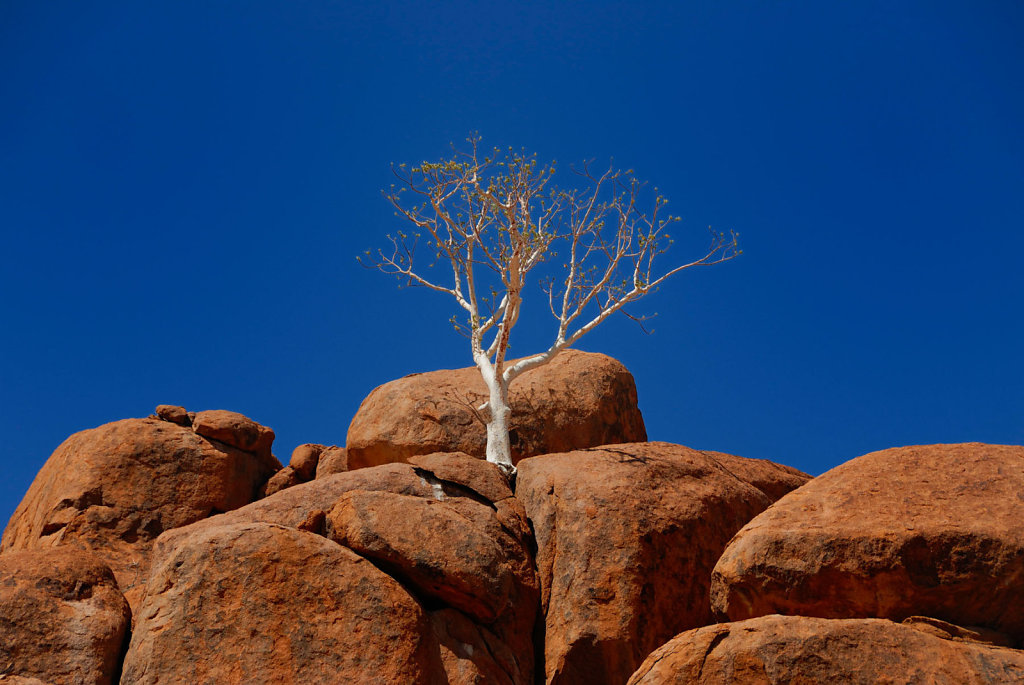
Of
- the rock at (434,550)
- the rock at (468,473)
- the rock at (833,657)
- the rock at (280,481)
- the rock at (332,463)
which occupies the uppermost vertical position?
the rock at (332,463)

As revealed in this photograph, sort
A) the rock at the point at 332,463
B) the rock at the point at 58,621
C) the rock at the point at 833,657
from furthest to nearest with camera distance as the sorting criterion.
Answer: the rock at the point at 332,463 < the rock at the point at 58,621 < the rock at the point at 833,657

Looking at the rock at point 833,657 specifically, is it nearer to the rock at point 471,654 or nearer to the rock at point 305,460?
the rock at point 471,654

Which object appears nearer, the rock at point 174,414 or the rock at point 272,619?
the rock at point 272,619

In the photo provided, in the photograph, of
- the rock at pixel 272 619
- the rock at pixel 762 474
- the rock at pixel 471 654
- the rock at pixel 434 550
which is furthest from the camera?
the rock at pixel 762 474

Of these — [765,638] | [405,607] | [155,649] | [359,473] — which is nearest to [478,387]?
[359,473]

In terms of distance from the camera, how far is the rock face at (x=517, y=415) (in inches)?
760

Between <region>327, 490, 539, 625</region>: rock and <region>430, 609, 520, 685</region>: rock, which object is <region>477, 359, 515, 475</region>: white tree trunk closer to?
<region>327, 490, 539, 625</region>: rock

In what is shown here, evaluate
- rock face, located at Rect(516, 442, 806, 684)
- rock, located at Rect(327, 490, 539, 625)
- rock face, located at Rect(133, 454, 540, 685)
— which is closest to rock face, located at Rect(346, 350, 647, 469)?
rock face, located at Rect(133, 454, 540, 685)

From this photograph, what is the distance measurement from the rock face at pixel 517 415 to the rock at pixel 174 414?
11.8 feet

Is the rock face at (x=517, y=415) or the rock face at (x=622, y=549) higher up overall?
the rock face at (x=517, y=415)

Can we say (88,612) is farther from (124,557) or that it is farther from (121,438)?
(121,438)

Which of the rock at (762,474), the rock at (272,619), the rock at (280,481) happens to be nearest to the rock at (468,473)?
the rock at (272,619)

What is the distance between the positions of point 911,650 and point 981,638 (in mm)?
1706

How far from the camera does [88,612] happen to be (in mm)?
11680
